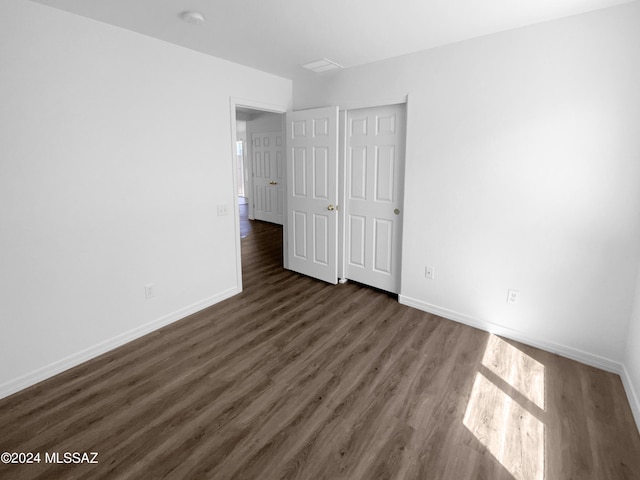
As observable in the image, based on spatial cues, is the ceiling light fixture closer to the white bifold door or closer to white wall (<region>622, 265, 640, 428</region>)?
the white bifold door

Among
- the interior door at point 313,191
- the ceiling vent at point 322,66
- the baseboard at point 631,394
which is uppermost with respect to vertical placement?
the ceiling vent at point 322,66

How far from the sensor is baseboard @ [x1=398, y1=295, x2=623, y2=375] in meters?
2.37

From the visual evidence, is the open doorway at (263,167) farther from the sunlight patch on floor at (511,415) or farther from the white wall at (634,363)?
the white wall at (634,363)

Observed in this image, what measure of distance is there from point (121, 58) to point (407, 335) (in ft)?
10.5

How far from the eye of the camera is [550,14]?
2213mm

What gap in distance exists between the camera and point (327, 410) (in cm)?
197

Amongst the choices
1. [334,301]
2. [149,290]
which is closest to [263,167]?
[334,301]

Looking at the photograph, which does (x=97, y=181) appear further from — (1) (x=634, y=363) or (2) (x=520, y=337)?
(1) (x=634, y=363)

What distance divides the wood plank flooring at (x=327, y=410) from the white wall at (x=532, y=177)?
1.27 feet

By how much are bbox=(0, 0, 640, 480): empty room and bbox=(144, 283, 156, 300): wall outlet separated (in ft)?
0.14

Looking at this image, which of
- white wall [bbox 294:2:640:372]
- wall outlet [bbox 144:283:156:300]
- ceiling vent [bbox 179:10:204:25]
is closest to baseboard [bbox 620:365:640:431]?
white wall [bbox 294:2:640:372]

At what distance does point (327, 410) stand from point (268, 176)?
581 centimetres

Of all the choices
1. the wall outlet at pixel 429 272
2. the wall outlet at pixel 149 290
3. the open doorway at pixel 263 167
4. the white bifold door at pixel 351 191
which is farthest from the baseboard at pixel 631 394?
the open doorway at pixel 263 167

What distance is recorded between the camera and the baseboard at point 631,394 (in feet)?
6.17
